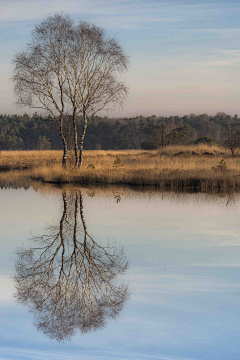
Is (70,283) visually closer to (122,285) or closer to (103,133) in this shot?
(122,285)

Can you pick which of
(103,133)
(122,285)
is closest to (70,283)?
(122,285)

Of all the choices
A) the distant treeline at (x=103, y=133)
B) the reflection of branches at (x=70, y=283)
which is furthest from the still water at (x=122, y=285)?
the distant treeline at (x=103, y=133)

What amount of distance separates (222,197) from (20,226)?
7978 millimetres

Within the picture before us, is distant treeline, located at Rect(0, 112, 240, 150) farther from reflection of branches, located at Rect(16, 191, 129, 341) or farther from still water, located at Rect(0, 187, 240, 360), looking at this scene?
reflection of branches, located at Rect(16, 191, 129, 341)

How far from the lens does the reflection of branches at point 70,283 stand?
5.07 m

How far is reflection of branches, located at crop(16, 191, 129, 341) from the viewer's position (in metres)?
5.07

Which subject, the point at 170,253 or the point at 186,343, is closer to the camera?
the point at 186,343

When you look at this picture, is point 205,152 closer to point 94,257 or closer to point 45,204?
point 45,204

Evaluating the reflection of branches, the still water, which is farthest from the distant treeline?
the reflection of branches

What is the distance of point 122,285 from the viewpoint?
6090 mm

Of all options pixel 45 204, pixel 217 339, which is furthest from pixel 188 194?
pixel 217 339

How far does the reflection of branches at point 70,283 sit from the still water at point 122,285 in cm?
1

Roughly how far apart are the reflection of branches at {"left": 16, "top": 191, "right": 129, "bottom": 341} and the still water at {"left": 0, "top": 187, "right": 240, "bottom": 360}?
0.04 ft

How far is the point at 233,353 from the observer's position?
4.18 metres
